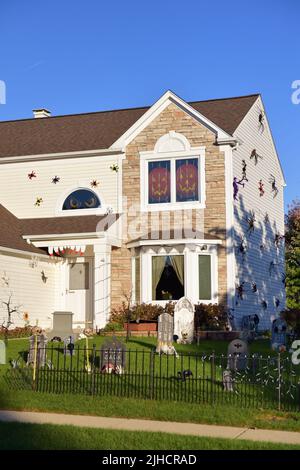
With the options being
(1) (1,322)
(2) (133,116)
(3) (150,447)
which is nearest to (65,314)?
(1) (1,322)

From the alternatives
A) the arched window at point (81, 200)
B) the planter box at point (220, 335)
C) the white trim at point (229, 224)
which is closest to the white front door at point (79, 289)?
the arched window at point (81, 200)

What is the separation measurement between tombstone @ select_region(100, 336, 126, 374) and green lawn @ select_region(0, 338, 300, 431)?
1610 mm

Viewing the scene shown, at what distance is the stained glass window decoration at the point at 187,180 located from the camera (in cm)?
2456

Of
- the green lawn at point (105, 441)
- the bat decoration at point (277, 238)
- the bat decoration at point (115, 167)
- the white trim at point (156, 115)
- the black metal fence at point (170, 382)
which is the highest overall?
the white trim at point (156, 115)

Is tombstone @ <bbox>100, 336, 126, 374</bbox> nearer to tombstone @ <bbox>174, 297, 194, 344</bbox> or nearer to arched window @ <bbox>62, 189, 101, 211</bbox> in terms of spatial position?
tombstone @ <bbox>174, 297, 194, 344</bbox>

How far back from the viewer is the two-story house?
24.0m

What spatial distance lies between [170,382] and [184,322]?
7.09 metres

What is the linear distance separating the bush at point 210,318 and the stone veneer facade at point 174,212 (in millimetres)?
677

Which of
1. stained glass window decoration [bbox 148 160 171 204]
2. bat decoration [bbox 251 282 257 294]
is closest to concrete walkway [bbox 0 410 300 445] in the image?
stained glass window decoration [bbox 148 160 171 204]

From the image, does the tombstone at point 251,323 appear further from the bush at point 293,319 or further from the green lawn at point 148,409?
the green lawn at point 148,409

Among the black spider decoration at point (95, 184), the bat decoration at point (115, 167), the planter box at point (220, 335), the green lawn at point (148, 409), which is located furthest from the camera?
the black spider decoration at point (95, 184)

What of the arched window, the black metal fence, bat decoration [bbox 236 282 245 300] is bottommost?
the black metal fence

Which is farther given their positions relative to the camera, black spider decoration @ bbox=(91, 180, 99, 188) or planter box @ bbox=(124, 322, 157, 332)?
black spider decoration @ bbox=(91, 180, 99, 188)
